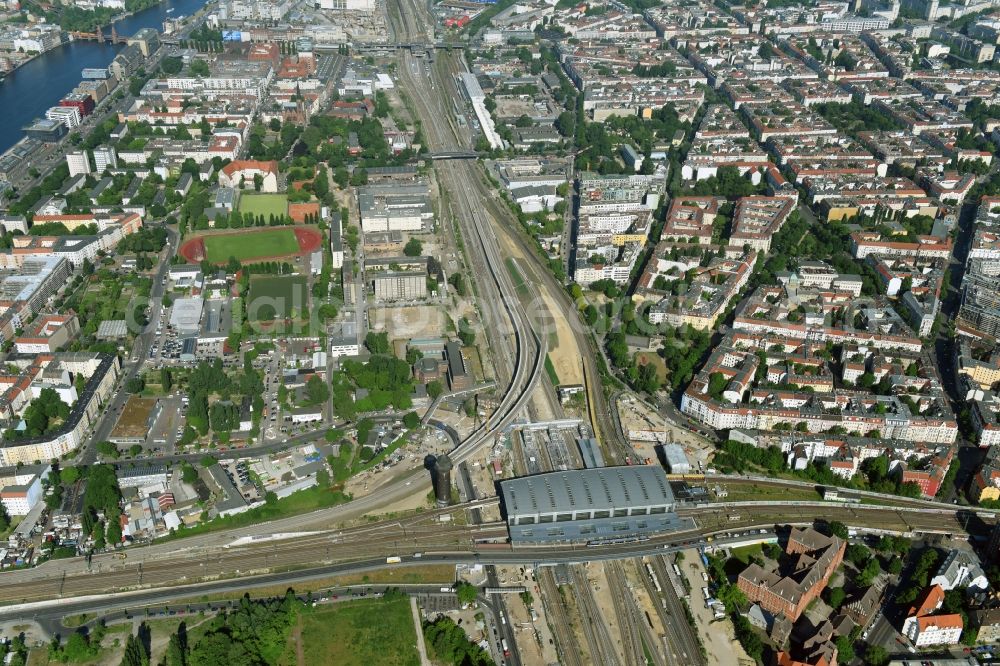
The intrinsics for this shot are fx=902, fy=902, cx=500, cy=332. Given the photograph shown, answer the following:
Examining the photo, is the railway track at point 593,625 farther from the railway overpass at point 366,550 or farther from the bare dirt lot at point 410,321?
the bare dirt lot at point 410,321

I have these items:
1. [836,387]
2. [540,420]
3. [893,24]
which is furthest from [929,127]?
[540,420]

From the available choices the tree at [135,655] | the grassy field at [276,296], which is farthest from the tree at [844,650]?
the grassy field at [276,296]

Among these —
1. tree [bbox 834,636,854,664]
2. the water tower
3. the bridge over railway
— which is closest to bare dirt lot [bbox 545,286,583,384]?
the water tower

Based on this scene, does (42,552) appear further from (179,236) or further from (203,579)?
(179,236)

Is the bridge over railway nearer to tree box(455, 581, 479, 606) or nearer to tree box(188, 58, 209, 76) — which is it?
tree box(188, 58, 209, 76)

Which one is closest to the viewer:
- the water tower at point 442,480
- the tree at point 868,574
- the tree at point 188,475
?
the tree at point 868,574

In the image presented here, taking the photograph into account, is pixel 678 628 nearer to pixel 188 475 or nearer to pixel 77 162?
pixel 188 475

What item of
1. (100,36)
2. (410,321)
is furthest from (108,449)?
(100,36)
